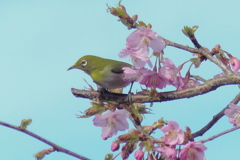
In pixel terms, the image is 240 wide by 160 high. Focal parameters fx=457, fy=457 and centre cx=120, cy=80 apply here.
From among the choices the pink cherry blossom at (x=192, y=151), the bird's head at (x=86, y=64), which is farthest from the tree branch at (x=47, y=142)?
the bird's head at (x=86, y=64)

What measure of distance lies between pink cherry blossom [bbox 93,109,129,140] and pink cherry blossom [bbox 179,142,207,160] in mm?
772

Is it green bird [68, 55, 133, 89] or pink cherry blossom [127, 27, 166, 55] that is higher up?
green bird [68, 55, 133, 89]

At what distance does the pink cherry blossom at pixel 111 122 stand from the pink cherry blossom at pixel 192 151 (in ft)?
2.53

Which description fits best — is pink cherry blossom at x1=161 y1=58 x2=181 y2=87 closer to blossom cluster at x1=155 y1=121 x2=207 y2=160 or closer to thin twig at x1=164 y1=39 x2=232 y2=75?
thin twig at x1=164 y1=39 x2=232 y2=75

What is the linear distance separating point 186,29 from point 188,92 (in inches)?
26.5

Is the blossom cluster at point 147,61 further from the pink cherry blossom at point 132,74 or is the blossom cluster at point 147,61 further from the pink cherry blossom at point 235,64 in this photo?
the pink cherry blossom at point 235,64

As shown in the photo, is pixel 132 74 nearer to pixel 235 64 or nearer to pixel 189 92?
pixel 189 92

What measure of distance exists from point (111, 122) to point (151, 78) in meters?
0.58

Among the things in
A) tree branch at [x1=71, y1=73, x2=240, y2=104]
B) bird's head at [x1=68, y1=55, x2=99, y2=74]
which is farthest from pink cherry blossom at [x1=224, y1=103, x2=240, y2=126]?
bird's head at [x1=68, y1=55, x2=99, y2=74]

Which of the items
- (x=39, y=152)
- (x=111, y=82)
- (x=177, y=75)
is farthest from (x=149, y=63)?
(x=111, y=82)

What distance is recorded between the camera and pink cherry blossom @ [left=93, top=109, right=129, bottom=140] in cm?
444

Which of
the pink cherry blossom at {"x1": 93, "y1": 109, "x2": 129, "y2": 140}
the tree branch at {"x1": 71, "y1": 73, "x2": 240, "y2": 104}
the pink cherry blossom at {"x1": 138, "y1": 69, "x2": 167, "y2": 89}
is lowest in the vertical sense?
the pink cherry blossom at {"x1": 93, "y1": 109, "x2": 129, "y2": 140}

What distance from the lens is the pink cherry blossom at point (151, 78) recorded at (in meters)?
4.30

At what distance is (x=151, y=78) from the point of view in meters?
4.32
